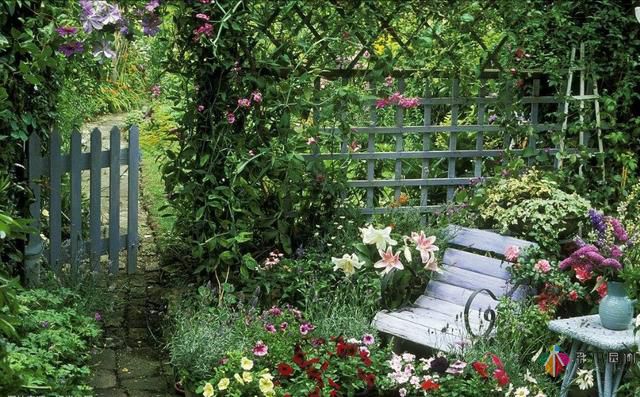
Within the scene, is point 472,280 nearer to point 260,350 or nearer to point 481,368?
point 481,368

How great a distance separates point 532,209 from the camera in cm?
538

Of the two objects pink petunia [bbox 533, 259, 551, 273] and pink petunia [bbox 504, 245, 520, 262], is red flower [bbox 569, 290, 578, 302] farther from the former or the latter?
pink petunia [bbox 504, 245, 520, 262]

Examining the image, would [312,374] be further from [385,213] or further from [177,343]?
[385,213]

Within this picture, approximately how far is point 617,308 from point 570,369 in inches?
14.1

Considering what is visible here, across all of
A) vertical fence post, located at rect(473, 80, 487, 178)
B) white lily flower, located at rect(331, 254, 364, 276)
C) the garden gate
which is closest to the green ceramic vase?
white lily flower, located at rect(331, 254, 364, 276)

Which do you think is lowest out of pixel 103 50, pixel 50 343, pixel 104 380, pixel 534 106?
pixel 104 380

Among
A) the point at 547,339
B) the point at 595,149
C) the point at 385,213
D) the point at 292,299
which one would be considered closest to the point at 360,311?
the point at 292,299

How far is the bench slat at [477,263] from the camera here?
5.22m

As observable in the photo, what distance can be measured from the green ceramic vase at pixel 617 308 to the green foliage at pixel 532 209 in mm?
940

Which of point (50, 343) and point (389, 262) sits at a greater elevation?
point (389, 262)

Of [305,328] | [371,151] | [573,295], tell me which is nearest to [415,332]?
[305,328]

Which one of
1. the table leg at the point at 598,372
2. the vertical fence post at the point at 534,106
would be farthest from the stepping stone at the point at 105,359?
the vertical fence post at the point at 534,106

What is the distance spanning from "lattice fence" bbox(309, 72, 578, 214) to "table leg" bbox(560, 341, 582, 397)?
189 cm

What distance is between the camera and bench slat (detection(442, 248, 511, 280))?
206 inches
